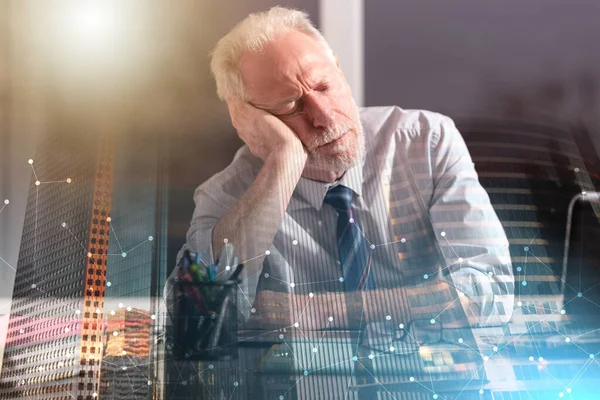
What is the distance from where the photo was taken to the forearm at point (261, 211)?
143cm

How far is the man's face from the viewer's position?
1.45 m

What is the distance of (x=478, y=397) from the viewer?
1397mm

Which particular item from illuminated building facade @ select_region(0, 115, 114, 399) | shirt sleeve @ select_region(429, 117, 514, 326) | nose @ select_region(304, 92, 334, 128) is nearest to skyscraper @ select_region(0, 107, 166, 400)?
illuminated building facade @ select_region(0, 115, 114, 399)

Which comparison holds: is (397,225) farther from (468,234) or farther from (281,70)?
(281,70)

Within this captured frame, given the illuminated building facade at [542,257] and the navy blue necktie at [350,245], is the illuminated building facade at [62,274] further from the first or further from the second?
the illuminated building facade at [542,257]

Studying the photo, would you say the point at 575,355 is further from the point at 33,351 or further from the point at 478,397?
the point at 33,351

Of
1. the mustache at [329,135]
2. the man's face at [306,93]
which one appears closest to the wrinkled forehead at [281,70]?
the man's face at [306,93]

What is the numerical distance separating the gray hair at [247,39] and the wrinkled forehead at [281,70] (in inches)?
0.7

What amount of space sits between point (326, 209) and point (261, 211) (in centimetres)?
16

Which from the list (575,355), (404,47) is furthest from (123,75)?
(575,355)

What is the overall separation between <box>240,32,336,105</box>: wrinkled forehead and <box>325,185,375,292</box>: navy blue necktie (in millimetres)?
270

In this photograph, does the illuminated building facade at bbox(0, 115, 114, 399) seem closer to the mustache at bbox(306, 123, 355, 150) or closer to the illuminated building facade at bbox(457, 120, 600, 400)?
the mustache at bbox(306, 123, 355, 150)

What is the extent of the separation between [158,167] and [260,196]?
268mm

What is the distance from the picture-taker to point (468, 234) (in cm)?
149
